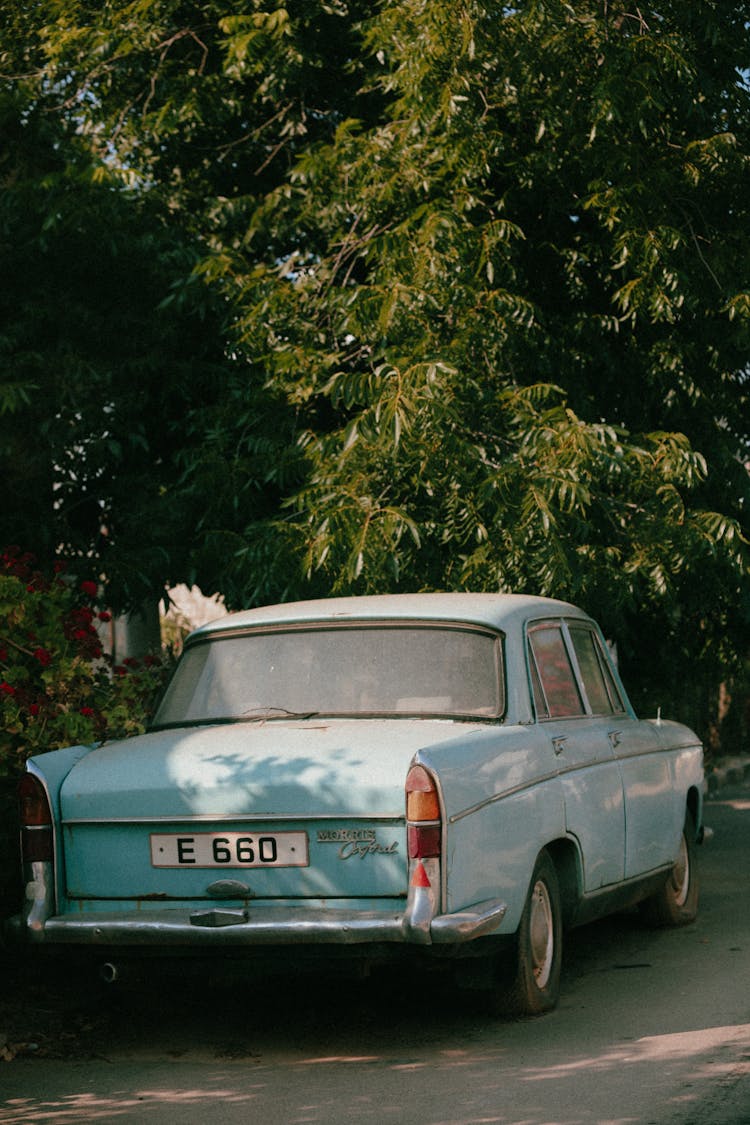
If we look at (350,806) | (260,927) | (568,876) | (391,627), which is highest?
(391,627)

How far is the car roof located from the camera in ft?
22.7

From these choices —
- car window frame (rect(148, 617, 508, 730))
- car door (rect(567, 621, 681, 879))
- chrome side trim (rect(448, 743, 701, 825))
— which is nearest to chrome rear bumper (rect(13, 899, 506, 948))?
chrome side trim (rect(448, 743, 701, 825))

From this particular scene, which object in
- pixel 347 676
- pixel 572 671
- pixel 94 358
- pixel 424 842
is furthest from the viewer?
pixel 94 358

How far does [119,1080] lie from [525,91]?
7.25 meters

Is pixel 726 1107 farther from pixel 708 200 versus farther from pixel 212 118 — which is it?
pixel 212 118

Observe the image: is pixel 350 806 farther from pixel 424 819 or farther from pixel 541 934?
pixel 541 934

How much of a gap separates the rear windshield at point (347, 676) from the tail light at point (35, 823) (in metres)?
0.93

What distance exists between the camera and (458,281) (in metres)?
10.0

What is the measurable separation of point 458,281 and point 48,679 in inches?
143

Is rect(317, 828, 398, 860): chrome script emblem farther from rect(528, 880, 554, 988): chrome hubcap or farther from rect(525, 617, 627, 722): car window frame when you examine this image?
rect(525, 617, 627, 722): car window frame

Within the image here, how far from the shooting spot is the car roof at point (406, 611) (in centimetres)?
692

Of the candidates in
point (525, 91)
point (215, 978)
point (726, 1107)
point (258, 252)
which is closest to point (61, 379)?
point (258, 252)

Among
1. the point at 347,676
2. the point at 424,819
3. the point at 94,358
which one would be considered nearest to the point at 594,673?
the point at 347,676

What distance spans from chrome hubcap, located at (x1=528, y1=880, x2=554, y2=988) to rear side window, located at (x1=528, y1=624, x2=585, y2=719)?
0.79 meters
